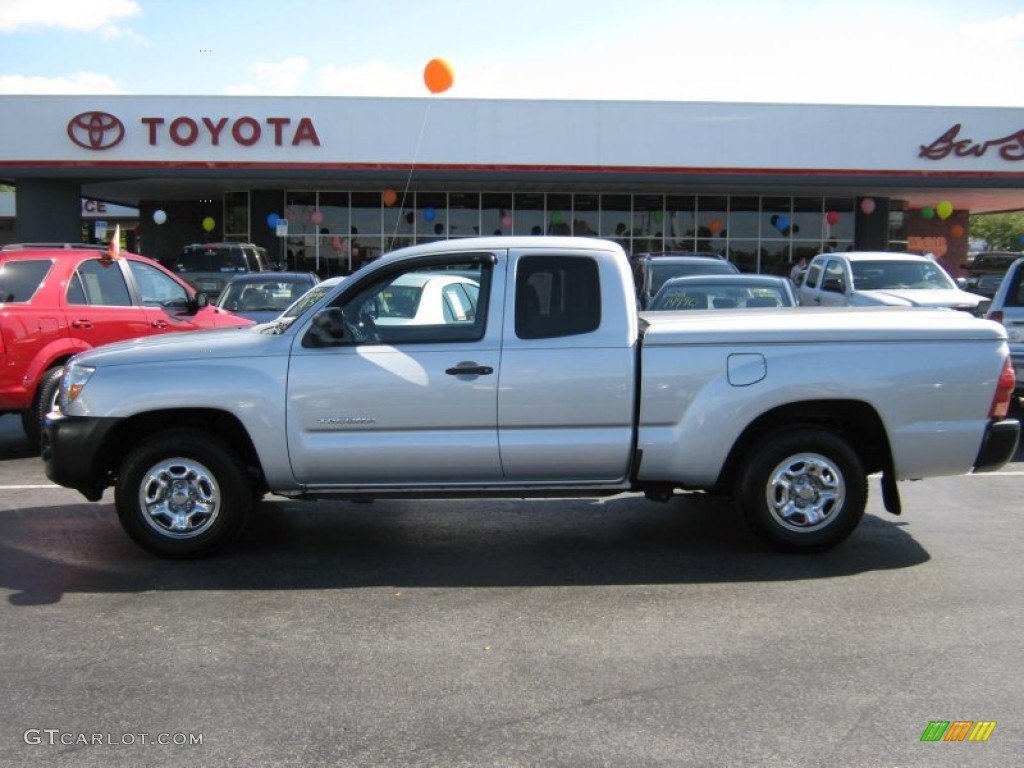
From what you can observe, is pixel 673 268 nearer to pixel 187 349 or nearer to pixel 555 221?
pixel 187 349

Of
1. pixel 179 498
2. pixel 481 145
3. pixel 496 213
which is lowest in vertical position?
pixel 179 498

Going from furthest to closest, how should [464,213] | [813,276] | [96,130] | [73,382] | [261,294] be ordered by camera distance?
1. [464,213]
2. [96,130]
3. [813,276]
4. [261,294]
5. [73,382]

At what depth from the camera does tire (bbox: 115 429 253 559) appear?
5.88 meters

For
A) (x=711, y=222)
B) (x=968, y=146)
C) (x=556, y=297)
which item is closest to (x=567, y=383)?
(x=556, y=297)

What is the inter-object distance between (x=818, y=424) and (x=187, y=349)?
3906 mm

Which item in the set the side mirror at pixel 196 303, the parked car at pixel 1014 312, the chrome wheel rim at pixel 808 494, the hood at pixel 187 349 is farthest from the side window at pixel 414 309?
the parked car at pixel 1014 312

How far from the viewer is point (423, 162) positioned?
976 inches

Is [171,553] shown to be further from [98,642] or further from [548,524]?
[548,524]

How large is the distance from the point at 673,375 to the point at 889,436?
137 cm

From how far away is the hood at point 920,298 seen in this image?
1269 centimetres

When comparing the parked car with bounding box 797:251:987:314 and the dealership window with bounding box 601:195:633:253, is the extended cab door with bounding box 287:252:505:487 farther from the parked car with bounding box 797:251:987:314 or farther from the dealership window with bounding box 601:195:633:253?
the dealership window with bounding box 601:195:633:253

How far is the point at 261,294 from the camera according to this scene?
44.7 ft

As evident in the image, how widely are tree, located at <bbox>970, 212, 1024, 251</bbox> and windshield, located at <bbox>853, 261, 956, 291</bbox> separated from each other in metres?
61.7

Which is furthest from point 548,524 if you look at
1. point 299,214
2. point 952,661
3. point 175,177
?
point 299,214
